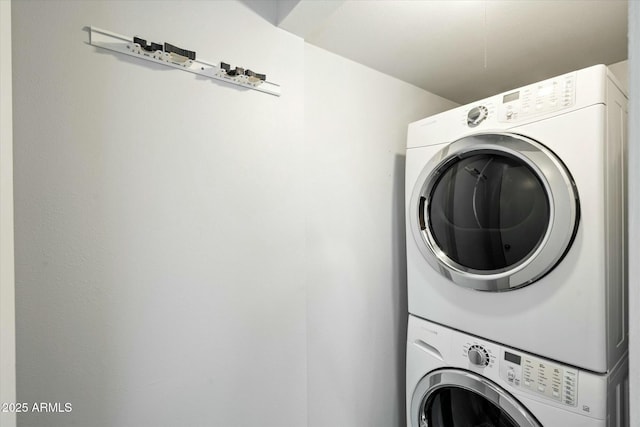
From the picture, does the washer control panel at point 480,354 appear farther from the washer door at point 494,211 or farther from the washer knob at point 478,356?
the washer door at point 494,211

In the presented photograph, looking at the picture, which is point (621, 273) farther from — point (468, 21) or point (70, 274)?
point (70, 274)

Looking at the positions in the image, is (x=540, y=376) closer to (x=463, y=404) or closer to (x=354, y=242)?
(x=463, y=404)

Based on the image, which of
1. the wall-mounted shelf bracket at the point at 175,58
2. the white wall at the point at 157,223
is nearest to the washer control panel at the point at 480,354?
the white wall at the point at 157,223

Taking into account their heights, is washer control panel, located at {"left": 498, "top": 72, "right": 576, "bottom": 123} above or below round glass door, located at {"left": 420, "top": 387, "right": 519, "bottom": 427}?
above

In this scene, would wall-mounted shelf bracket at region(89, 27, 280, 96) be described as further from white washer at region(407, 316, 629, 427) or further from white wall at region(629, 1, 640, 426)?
white washer at region(407, 316, 629, 427)

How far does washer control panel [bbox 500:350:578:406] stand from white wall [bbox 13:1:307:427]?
2.41 feet

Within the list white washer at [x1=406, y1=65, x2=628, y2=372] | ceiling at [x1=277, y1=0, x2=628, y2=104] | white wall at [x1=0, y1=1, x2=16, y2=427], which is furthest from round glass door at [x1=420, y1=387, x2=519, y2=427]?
ceiling at [x1=277, y1=0, x2=628, y2=104]

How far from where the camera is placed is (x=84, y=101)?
29.4 inches

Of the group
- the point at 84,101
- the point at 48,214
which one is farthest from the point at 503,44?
the point at 48,214

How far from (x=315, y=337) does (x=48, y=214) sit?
1052 mm

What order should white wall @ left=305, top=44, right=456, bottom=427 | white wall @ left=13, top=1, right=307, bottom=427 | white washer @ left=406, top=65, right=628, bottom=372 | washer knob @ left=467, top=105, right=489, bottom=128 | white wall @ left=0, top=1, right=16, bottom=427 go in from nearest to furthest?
1. white wall @ left=0, top=1, right=16, bottom=427
2. white wall @ left=13, top=1, right=307, bottom=427
3. white washer @ left=406, top=65, right=628, bottom=372
4. washer knob @ left=467, top=105, right=489, bottom=128
5. white wall @ left=305, top=44, right=456, bottom=427

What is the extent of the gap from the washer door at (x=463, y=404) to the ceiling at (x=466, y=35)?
1373 mm

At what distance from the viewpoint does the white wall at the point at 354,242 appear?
1336 mm

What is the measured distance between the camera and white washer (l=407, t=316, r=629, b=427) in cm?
86
